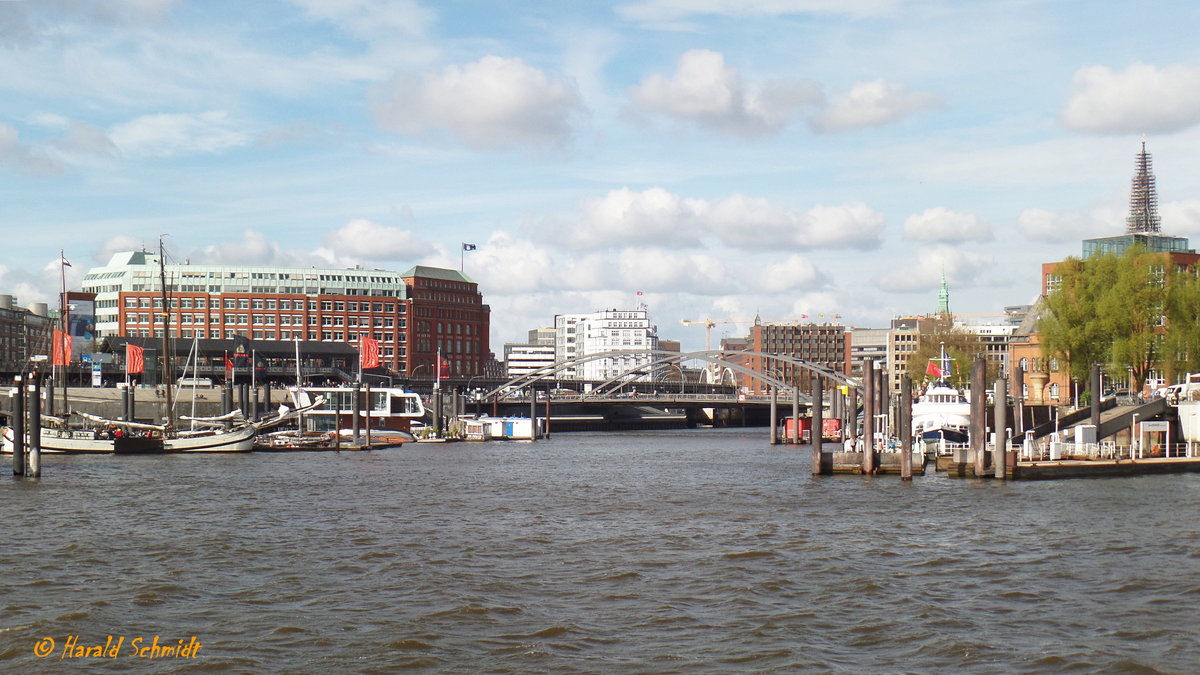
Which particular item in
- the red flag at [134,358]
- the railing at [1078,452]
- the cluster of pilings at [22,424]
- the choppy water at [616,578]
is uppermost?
the red flag at [134,358]

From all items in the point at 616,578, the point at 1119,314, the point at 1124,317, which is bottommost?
the point at 616,578

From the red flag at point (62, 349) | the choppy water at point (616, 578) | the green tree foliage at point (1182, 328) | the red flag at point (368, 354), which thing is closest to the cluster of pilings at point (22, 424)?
the choppy water at point (616, 578)

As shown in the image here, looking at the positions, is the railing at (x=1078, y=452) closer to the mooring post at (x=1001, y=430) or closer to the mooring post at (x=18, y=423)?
the mooring post at (x=1001, y=430)

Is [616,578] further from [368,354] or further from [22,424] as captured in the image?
[368,354]

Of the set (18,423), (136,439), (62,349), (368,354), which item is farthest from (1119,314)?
(62,349)

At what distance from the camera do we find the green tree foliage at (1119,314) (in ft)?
287

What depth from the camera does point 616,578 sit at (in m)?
31.2

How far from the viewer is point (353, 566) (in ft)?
109

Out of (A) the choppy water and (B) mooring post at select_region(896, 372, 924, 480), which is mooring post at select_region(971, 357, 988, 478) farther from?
(B) mooring post at select_region(896, 372, 924, 480)

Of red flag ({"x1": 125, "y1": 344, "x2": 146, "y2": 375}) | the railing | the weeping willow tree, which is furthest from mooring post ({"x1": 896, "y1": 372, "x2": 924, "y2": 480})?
red flag ({"x1": 125, "y1": 344, "x2": 146, "y2": 375})

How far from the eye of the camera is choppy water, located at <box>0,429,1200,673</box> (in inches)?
921

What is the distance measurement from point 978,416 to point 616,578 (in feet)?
98.4

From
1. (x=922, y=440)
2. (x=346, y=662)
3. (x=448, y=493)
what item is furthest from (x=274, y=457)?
(x=346, y=662)

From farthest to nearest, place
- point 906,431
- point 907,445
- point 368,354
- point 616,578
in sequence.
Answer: point 368,354, point 906,431, point 907,445, point 616,578
